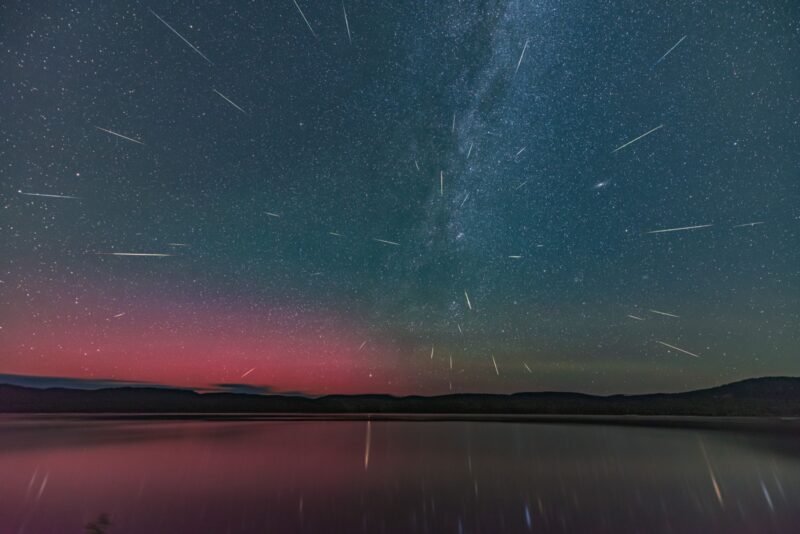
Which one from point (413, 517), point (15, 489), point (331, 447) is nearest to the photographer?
point (413, 517)

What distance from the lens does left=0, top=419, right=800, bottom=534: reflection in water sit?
46.1 ft

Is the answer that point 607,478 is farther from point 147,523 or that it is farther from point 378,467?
point 147,523

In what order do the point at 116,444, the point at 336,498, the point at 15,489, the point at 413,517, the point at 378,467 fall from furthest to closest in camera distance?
the point at 116,444
the point at 378,467
the point at 15,489
the point at 336,498
the point at 413,517

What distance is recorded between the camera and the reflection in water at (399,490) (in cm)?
1405

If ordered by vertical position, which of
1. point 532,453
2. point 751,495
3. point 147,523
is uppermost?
point 532,453

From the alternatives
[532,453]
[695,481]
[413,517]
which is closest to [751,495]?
[695,481]

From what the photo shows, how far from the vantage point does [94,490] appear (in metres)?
19.7

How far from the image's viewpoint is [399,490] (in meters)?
19.2

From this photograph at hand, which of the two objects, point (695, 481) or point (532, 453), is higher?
point (532, 453)

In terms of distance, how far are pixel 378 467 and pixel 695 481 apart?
1194cm

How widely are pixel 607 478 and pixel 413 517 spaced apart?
33.4ft

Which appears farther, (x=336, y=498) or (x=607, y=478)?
(x=607, y=478)

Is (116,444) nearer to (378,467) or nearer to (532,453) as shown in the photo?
(378,467)

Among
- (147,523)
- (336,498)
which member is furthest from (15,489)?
(336,498)
